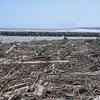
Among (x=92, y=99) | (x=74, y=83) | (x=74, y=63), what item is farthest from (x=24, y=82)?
(x=74, y=63)

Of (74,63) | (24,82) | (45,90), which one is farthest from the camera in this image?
(74,63)

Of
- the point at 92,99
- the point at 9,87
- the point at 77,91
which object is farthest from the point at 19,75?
the point at 92,99

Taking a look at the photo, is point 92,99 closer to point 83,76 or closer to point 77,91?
point 77,91

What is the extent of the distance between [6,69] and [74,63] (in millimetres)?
3605

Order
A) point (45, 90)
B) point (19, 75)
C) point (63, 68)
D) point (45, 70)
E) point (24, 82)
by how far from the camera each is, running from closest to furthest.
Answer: point (45, 90) < point (24, 82) < point (19, 75) < point (45, 70) < point (63, 68)

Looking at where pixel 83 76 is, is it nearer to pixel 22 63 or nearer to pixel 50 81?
pixel 50 81

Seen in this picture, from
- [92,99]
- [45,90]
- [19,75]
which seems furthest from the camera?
[19,75]

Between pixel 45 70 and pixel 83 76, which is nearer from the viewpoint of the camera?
pixel 83 76

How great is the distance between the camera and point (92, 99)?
8.70 m

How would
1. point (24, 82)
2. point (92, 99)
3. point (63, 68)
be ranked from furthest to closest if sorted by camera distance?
point (63, 68) < point (24, 82) < point (92, 99)

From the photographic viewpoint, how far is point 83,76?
40.2 feet

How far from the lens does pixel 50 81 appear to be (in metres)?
11.0

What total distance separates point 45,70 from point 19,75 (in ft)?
4.94

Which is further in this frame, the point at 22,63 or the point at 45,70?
the point at 22,63
